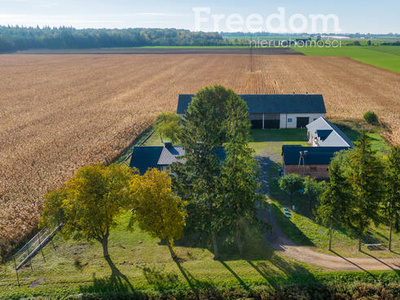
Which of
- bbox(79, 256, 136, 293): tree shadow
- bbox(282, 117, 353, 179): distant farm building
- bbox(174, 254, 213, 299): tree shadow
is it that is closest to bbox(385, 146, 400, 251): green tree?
bbox(282, 117, 353, 179): distant farm building

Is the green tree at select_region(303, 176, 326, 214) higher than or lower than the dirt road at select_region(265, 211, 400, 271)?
higher

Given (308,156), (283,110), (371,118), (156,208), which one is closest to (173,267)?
(156,208)

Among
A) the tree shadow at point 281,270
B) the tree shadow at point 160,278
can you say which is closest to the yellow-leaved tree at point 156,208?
the tree shadow at point 160,278

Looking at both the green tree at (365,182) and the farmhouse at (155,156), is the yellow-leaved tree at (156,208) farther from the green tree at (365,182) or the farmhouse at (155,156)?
the green tree at (365,182)

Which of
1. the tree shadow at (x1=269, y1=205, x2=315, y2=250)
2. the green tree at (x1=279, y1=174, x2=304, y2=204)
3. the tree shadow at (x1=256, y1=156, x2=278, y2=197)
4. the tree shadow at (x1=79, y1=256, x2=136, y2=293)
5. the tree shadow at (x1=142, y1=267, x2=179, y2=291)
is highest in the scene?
the green tree at (x1=279, y1=174, x2=304, y2=204)

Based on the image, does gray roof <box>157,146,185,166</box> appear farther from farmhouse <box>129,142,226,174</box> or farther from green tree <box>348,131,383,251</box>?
green tree <box>348,131,383,251</box>

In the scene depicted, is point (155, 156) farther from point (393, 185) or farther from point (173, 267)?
point (393, 185)

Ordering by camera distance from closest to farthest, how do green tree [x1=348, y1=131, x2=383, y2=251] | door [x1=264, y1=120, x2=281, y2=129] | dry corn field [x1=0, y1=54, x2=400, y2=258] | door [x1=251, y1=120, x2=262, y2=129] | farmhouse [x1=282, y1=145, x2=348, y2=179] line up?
green tree [x1=348, y1=131, x2=383, y2=251] → farmhouse [x1=282, y1=145, x2=348, y2=179] → dry corn field [x1=0, y1=54, x2=400, y2=258] → door [x1=264, y1=120, x2=281, y2=129] → door [x1=251, y1=120, x2=262, y2=129]

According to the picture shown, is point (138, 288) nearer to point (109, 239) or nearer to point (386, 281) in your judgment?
point (109, 239)
